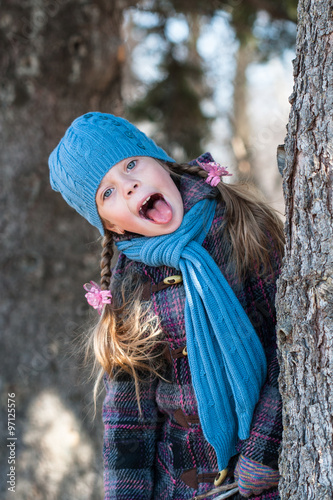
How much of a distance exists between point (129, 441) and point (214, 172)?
1005 mm

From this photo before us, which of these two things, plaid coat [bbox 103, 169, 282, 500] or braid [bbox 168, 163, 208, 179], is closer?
plaid coat [bbox 103, 169, 282, 500]

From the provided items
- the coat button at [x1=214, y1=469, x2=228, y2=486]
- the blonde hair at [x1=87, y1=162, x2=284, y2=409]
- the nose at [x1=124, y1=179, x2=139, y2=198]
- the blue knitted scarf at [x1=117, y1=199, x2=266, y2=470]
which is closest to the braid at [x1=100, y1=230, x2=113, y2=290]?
the blonde hair at [x1=87, y1=162, x2=284, y2=409]

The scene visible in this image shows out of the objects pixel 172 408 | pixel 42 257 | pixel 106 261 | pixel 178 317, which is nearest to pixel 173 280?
pixel 178 317

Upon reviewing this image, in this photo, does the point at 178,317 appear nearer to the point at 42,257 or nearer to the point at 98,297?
the point at 98,297

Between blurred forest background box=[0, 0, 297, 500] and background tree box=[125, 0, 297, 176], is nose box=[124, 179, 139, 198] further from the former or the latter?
background tree box=[125, 0, 297, 176]

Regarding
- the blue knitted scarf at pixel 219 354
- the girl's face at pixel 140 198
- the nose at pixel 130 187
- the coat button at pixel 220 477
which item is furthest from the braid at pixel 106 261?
the coat button at pixel 220 477

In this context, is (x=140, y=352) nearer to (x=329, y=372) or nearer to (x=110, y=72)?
(x=329, y=372)

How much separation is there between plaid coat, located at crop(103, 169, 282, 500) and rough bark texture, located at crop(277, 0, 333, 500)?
0.83 feet

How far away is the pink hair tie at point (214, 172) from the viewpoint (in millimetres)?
1879

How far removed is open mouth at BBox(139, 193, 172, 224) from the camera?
1.78 m

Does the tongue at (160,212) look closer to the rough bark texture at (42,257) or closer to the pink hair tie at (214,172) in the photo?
the pink hair tie at (214,172)

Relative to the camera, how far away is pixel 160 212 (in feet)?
5.93

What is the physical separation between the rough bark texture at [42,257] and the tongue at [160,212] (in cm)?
172

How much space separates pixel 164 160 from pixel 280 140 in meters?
15.9
